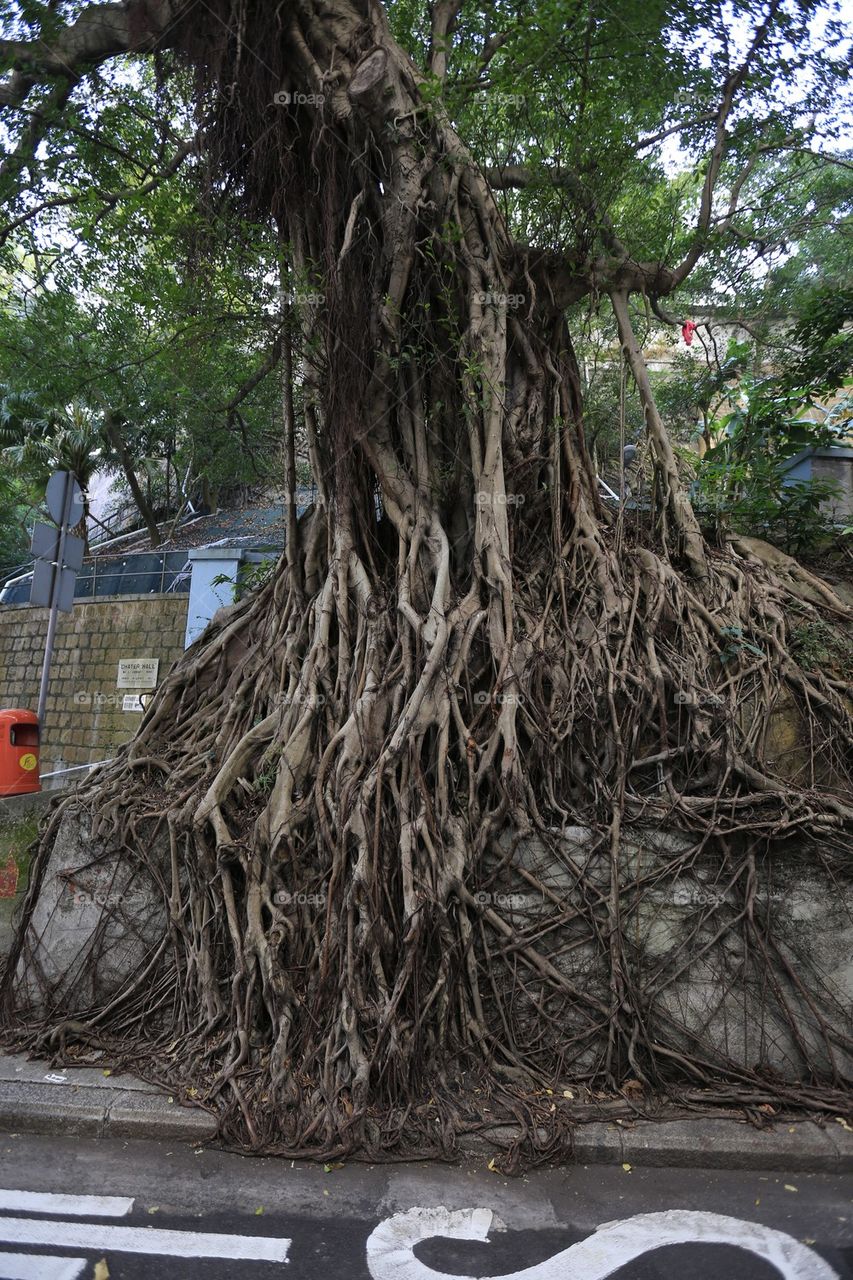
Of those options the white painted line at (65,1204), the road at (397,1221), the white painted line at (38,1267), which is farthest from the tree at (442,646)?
the white painted line at (38,1267)

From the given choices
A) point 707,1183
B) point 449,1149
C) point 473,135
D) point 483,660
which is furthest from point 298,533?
point 707,1183

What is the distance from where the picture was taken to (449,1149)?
384cm

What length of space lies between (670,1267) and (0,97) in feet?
23.5

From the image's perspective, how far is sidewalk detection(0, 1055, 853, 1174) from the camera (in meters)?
3.86

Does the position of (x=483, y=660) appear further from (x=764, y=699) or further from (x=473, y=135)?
(x=473, y=135)

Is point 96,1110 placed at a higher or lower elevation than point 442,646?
lower

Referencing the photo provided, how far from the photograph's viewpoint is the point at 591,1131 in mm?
3977

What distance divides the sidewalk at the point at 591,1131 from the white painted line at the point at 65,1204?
1.72 feet

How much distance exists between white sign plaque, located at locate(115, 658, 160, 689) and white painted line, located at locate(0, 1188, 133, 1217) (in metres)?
9.67

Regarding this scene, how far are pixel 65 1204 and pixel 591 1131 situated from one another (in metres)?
2.10

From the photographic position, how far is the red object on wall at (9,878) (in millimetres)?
5781
